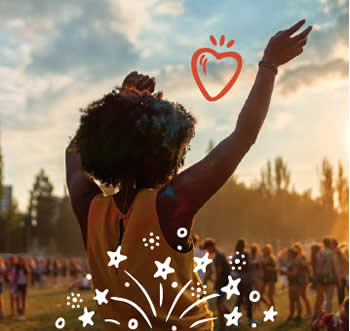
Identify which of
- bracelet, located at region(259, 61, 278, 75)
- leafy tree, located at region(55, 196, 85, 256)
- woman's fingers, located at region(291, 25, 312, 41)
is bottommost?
bracelet, located at region(259, 61, 278, 75)

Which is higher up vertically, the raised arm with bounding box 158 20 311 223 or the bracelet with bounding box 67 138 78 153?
the bracelet with bounding box 67 138 78 153

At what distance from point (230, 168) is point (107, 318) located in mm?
601

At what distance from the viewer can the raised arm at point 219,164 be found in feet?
Answer: 4.79

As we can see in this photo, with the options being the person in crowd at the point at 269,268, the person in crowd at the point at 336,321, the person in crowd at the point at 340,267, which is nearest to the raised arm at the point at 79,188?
the person in crowd at the point at 336,321

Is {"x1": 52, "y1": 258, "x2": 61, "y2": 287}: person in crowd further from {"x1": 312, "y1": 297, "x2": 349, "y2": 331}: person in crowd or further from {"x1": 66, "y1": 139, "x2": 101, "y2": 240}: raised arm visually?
{"x1": 66, "y1": 139, "x2": 101, "y2": 240}: raised arm

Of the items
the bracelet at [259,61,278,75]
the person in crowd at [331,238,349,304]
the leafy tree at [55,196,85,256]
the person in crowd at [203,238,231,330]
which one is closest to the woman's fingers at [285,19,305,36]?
the bracelet at [259,61,278,75]

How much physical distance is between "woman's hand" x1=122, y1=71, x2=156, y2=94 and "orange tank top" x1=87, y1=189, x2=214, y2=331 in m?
0.39

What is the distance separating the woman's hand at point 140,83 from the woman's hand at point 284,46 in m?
0.41

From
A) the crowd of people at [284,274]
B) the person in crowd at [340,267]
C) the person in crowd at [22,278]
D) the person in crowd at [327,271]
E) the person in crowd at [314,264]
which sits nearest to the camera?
the crowd of people at [284,274]

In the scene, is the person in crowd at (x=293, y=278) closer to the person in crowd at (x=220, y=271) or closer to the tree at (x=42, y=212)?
the person in crowd at (x=220, y=271)

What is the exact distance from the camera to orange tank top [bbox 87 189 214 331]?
1522 mm

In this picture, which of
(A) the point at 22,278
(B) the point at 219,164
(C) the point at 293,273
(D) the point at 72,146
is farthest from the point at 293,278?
(B) the point at 219,164

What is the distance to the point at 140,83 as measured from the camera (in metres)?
1.84

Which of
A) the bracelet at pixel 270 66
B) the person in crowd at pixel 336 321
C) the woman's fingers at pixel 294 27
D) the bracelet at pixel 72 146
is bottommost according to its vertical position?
the person in crowd at pixel 336 321
